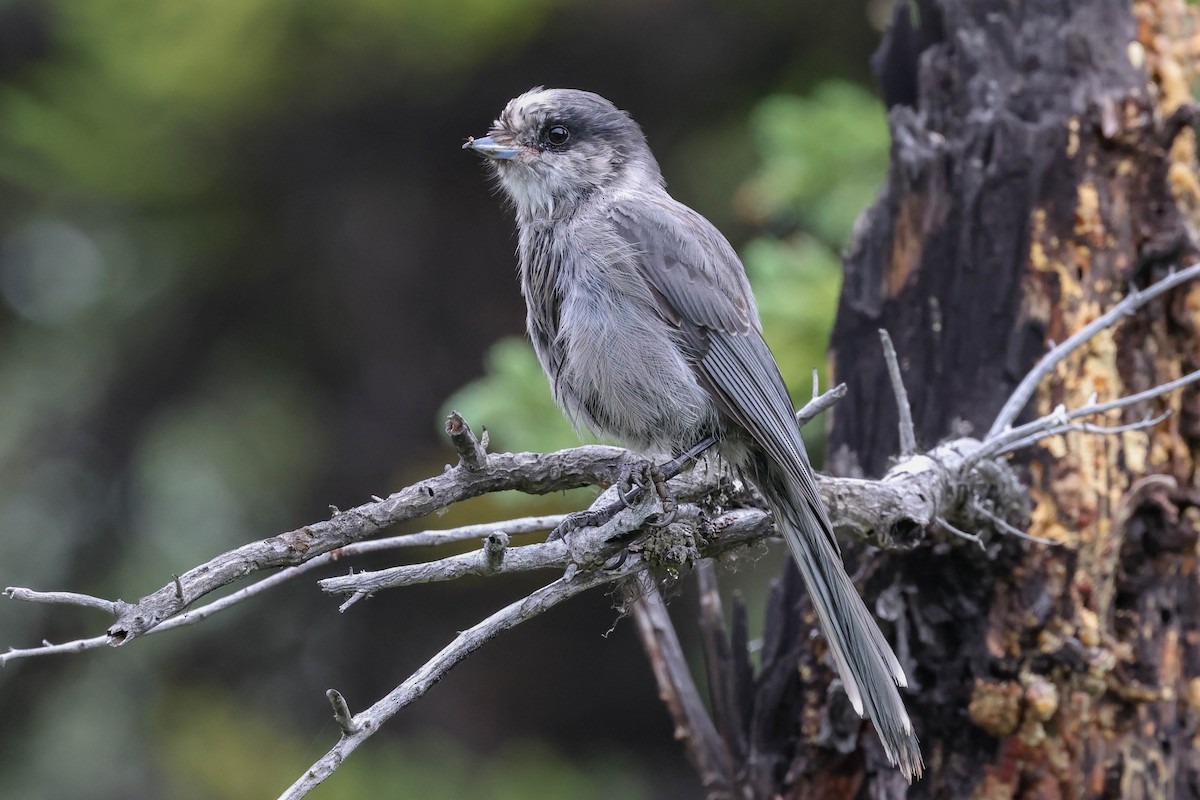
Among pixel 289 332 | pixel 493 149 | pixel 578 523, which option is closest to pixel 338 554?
pixel 578 523

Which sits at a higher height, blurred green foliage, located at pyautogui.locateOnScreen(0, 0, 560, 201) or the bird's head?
blurred green foliage, located at pyautogui.locateOnScreen(0, 0, 560, 201)

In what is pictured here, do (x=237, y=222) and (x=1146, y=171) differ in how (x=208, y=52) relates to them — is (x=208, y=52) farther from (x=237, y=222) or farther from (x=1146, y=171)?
(x=1146, y=171)

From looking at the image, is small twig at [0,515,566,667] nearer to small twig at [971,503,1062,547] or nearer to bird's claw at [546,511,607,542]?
bird's claw at [546,511,607,542]

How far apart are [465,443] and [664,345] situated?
932 mm

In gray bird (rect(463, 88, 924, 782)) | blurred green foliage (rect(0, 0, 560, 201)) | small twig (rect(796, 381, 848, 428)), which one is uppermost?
blurred green foliage (rect(0, 0, 560, 201))

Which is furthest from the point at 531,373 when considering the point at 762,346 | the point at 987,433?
the point at 987,433

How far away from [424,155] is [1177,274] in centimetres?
353

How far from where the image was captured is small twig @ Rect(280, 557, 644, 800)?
2027 millimetres

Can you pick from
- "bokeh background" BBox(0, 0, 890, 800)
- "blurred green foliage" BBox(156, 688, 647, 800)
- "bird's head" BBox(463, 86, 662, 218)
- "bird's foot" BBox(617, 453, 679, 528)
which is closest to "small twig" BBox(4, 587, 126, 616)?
"bird's foot" BBox(617, 453, 679, 528)

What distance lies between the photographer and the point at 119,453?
6.20 m

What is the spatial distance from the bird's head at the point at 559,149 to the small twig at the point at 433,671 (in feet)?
4.27

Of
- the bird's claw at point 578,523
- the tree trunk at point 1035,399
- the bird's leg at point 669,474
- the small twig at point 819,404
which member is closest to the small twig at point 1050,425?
the tree trunk at point 1035,399

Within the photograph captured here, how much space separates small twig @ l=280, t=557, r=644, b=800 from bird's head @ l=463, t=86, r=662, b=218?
1.30m

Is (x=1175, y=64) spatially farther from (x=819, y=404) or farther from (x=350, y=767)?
(x=350, y=767)
